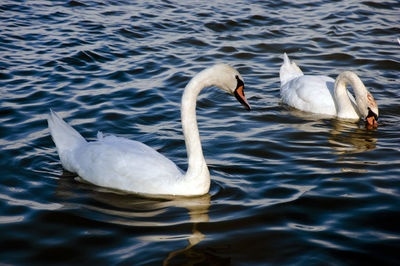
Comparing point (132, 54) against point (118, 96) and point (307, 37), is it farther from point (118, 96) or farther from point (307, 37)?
point (307, 37)

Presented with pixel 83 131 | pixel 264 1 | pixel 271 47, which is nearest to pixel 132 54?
pixel 271 47

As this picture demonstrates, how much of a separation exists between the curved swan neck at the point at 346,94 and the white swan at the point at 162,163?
11.4ft

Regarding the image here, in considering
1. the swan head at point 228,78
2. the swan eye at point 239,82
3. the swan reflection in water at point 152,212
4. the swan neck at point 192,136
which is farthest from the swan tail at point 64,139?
the swan eye at point 239,82

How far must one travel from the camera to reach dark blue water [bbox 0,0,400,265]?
15.0ft

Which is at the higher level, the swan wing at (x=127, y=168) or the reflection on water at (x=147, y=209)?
the swan wing at (x=127, y=168)

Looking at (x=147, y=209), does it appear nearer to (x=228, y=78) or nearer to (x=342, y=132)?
(x=228, y=78)

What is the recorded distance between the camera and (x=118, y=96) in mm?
8727

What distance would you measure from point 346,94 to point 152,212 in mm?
4623

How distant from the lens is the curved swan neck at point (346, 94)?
827 cm

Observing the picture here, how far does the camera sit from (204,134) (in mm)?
7340

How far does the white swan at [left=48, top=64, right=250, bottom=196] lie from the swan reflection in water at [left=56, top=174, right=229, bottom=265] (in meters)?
0.10

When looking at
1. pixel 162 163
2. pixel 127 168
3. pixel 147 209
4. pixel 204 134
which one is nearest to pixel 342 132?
pixel 204 134

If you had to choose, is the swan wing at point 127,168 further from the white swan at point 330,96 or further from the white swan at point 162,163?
the white swan at point 330,96

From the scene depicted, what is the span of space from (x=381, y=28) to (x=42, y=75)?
26.1 ft
